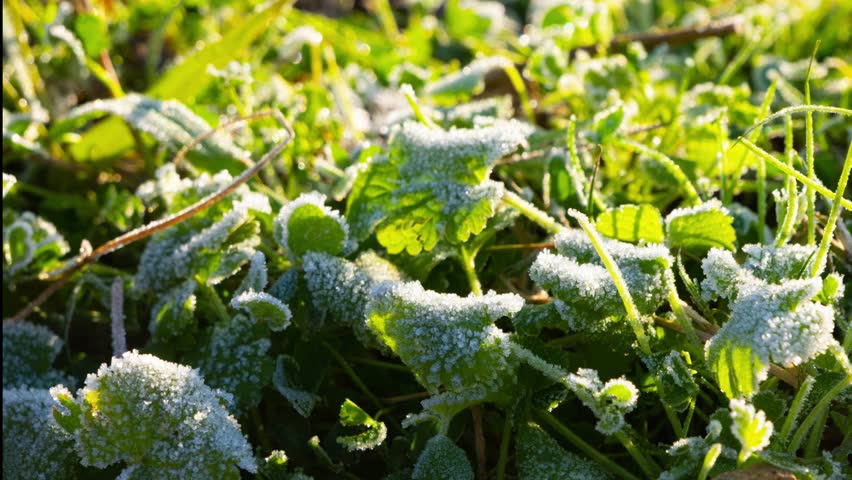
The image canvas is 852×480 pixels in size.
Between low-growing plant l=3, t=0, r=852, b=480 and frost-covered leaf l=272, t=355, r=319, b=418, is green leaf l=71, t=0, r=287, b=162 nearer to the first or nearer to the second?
low-growing plant l=3, t=0, r=852, b=480

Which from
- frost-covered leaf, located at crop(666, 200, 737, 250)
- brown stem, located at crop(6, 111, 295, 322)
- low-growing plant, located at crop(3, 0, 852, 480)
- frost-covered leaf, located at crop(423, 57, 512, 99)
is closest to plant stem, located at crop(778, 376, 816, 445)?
low-growing plant, located at crop(3, 0, 852, 480)

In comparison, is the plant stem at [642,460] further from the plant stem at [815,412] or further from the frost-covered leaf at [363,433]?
the frost-covered leaf at [363,433]

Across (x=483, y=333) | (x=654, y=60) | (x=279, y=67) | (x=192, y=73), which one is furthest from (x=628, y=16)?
(x=483, y=333)

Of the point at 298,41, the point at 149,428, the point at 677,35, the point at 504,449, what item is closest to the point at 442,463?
the point at 504,449

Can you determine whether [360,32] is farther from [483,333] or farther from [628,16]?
[483,333]

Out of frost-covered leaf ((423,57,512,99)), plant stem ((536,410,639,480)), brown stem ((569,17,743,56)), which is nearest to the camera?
plant stem ((536,410,639,480))

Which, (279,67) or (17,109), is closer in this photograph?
(17,109)

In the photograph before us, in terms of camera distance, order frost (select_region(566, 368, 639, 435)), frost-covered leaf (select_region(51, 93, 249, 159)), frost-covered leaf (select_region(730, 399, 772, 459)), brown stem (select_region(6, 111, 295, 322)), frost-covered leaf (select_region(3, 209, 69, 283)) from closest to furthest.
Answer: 1. frost-covered leaf (select_region(730, 399, 772, 459))
2. frost (select_region(566, 368, 639, 435))
3. brown stem (select_region(6, 111, 295, 322))
4. frost-covered leaf (select_region(3, 209, 69, 283))
5. frost-covered leaf (select_region(51, 93, 249, 159))
